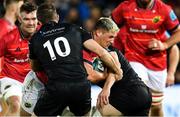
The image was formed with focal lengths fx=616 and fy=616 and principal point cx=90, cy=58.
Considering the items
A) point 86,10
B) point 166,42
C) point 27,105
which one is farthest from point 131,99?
point 86,10

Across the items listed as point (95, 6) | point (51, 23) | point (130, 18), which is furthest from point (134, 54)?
point (95, 6)

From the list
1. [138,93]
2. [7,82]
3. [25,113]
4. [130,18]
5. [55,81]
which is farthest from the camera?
[130,18]

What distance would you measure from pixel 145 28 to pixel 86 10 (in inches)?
156

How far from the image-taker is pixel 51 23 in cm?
638

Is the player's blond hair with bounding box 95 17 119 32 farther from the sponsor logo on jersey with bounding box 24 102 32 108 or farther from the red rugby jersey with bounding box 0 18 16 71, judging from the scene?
the red rugby jersey with bounding box 0 18 16 71

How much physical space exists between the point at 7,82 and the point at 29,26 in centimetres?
83

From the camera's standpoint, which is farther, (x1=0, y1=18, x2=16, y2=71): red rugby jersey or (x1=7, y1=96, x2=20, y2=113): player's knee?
(x1=0, y1=18, x2=16, y2=71): red rugby jersey

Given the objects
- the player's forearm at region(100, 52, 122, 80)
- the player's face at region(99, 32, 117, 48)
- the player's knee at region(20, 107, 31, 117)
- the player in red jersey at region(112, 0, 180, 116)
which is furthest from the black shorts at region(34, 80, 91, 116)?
the player in red jersey at region(112, 0, 180, 116)

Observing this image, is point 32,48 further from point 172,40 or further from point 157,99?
point 157,99

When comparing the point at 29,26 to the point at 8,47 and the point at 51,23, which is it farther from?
the point at 51,23

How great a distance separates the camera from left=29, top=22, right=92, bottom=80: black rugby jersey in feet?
20.2

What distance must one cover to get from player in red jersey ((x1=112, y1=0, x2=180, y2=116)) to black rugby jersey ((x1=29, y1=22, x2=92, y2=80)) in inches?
92.5

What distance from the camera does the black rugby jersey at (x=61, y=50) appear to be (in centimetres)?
617

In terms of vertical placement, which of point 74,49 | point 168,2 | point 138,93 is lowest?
point 168,2
